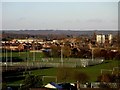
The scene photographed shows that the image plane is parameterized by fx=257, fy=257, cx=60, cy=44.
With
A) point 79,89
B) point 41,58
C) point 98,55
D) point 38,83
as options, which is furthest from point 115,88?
point 41,58

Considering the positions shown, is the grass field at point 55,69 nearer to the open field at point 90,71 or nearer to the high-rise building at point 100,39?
the open field at point 90,71

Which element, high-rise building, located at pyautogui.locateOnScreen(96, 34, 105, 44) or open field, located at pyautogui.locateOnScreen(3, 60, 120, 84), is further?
high-rise building, located at pyautogui.locateOnScreen(96, 34, 105, 44)

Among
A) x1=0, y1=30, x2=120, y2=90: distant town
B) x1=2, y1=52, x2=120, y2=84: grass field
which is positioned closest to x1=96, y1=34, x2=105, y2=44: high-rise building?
x1=0, y1=30, x2=120, y2=90: distant town

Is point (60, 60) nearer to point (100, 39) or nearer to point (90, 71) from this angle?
point (90, 71)

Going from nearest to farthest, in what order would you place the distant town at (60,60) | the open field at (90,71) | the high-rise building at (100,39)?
the distant town at (60,60), the open field at (90,71), the high-rise building at (100,39)

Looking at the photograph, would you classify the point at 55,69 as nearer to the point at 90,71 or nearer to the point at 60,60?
the point at 60,60

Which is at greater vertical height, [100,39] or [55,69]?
[100,39]

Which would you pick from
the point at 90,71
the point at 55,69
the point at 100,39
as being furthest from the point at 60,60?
the point at 100,39

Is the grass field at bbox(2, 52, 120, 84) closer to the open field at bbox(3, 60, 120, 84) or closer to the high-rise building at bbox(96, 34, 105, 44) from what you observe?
the open field at bbox(3, 60, 120, 84)

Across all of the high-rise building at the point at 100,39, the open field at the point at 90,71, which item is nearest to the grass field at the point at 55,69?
the open field at the point at 90,71

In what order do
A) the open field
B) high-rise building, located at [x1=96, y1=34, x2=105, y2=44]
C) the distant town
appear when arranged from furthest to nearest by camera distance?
1. high-rise building, located at [x1=96, y1=34, x2=105, y2=44]
2. the open field
3. the distant town

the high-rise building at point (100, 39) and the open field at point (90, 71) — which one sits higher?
the high-rise building at point (100, 39)

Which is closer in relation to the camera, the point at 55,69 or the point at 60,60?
the point at 55,69

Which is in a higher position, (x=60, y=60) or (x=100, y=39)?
(x=100, y=39)
